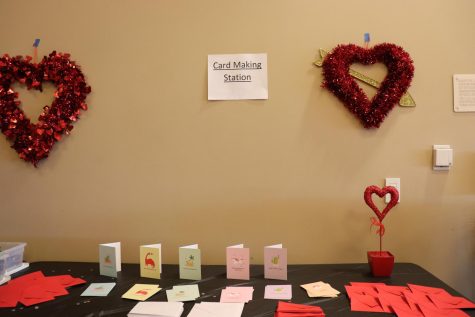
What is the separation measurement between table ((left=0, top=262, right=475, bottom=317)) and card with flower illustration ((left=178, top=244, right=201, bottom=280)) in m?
0.03

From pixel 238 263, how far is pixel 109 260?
1.95 ft

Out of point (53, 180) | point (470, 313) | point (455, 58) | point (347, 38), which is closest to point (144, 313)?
point (53, 180)

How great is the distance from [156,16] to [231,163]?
870mm

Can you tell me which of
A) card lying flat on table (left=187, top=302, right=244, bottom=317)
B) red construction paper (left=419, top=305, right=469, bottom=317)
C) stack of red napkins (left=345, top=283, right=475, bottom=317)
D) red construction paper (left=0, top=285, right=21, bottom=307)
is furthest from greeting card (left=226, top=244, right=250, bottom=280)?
red construction paper (left=0, top=285, right=21, bottom=307)

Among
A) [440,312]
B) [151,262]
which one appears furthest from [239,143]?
[440,312]

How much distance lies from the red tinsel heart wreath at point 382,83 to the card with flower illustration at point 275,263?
0.77 meters

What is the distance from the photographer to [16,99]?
1.88 m

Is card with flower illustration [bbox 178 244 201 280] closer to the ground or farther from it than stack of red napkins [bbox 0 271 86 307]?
farther from it

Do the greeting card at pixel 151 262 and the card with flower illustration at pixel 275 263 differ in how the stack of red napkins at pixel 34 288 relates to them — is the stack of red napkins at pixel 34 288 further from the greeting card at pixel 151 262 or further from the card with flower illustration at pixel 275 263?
the card with flower illustration at pixel 275 263

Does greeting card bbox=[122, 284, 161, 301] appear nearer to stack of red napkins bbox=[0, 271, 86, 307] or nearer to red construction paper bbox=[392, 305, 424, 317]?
stack of red napkins bbox=[0, 271, 86, 307]

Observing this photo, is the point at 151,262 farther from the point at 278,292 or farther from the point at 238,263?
the point at 278,292

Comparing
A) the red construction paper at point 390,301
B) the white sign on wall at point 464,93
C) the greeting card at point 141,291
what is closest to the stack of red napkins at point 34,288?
the greeting card at point 141,291

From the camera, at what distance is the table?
1.27 m

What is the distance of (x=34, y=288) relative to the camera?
1.45 m
